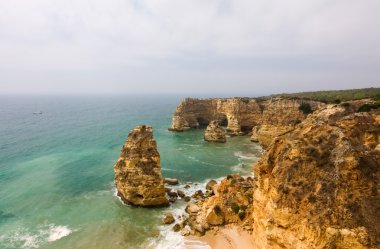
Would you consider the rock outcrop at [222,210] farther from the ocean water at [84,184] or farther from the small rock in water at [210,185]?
the small rock in water at [210,185]

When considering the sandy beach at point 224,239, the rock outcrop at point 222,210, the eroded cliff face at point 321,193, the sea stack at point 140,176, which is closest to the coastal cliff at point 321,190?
the eroded cliff face at point 321,193

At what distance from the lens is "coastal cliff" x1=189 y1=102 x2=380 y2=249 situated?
13.1 m

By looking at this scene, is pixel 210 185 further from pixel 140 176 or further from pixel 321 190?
pixel 321 190

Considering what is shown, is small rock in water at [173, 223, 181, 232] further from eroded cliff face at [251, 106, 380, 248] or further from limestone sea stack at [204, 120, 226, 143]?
limestone sea stack at [204, 120, 226, 143]

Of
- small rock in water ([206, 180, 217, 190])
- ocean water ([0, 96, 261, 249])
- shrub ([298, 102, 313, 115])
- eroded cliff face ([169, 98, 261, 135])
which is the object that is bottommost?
ocean water ([0, 96, 261, 249])

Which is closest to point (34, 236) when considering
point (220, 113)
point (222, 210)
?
point (222, 210)

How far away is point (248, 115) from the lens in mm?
77875

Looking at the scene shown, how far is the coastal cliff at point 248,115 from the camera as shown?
55.8 metres

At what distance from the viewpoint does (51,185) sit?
1540 inches

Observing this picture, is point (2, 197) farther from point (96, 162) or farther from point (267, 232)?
point (267, 232)

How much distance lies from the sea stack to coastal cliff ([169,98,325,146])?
28222 millimetres

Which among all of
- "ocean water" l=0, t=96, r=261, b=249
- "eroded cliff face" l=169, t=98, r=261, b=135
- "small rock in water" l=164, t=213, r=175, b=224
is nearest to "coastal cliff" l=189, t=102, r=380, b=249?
"ocean water" l=0, t=96, r=261, b=249

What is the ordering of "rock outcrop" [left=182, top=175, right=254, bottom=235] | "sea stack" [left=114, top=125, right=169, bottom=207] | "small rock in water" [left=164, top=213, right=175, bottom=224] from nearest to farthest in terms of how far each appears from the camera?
"rock outcrop" [left=182, top=175, right=254, bottom=235]
"small rock in water" [left=164, top=213, right=175, bottom=224]
"sea stack" [left=114, top=125, right=169, bottom=207]

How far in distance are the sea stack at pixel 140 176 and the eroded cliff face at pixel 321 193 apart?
16.3 metres
